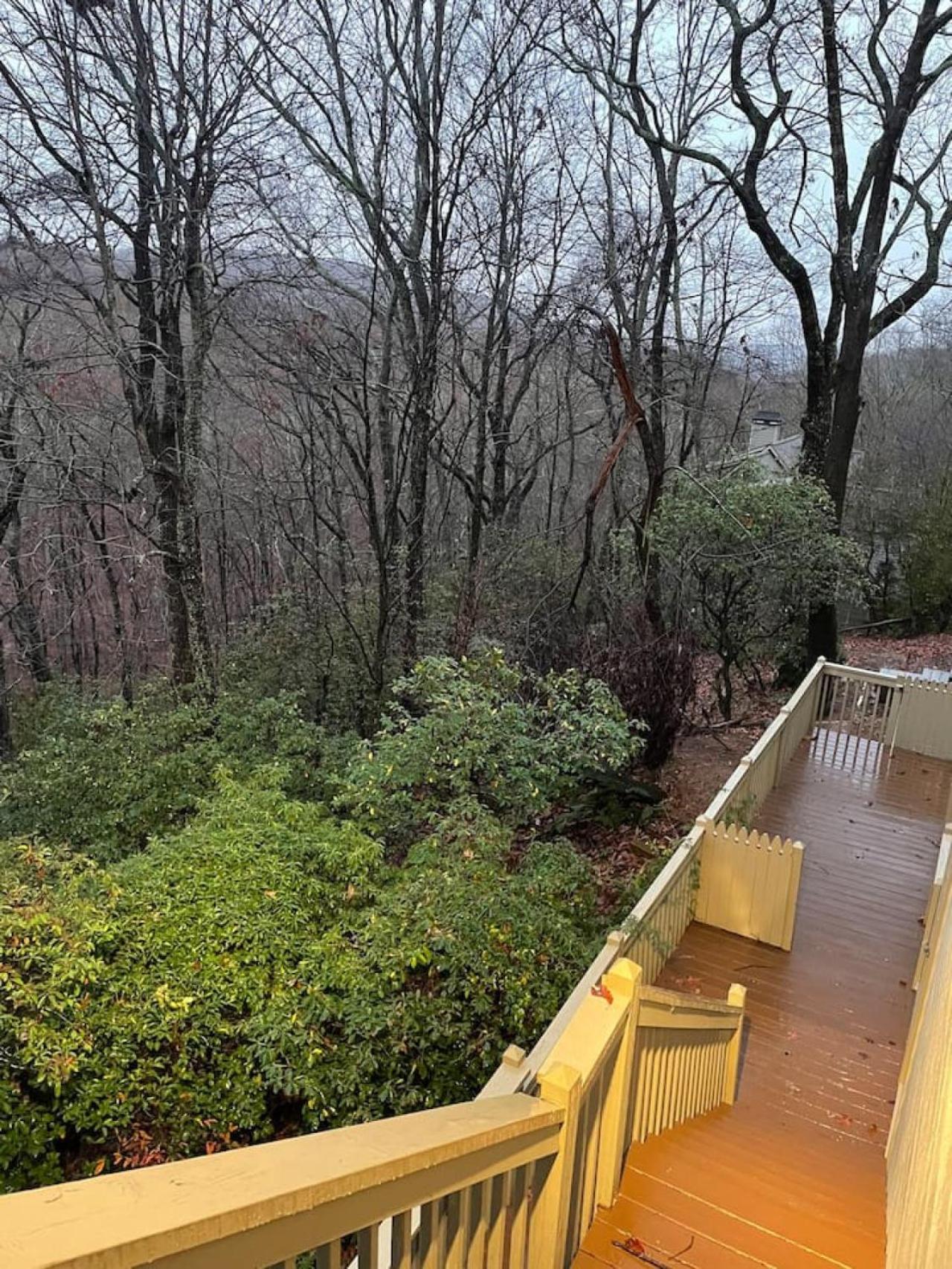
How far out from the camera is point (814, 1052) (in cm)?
520

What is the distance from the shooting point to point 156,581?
1413 centimetres

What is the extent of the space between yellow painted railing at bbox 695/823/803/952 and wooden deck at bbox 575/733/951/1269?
0.14 m

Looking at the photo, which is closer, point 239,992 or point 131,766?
point 239,992

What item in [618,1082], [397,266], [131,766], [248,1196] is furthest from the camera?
[397,266]

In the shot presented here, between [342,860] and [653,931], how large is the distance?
89.0 inches

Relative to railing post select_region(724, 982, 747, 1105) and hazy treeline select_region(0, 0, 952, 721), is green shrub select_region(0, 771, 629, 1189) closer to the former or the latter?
railing post select_region(724, 982, 747, 1105)

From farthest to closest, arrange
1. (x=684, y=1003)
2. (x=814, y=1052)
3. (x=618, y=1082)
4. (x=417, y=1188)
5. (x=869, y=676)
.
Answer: (x=869, y=676) → (x=814, y=1052) → (x=684, y=1003) → (x=618, y=1082) → (x=417, y=1188)

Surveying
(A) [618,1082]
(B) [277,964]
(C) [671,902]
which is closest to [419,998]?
(B) [277,964]

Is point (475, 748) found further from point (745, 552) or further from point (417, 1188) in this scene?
point (745, 552)

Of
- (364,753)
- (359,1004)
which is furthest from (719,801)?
(359,1004)

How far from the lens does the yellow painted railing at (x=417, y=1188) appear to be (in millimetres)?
750

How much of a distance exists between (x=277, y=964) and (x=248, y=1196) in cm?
393

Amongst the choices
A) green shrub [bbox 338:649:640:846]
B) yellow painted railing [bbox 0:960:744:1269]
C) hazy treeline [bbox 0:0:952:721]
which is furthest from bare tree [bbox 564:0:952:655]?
yellow painted railing [bbox 0:960:744:1269]

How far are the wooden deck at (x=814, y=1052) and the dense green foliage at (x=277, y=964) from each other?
1.28 meters
